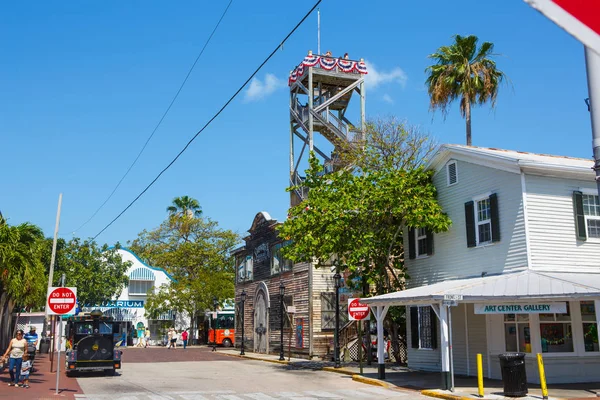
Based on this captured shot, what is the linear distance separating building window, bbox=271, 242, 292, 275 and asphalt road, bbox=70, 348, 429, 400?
10.1m

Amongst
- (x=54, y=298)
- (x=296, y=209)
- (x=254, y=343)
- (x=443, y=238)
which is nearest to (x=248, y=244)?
(x=254, y=343)

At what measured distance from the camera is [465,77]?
31.2 m

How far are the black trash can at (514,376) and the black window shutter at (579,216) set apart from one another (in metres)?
5.28

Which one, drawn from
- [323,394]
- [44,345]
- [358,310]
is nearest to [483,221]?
[358,310]

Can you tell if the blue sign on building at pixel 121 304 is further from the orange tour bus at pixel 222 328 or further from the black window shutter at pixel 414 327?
the black window shutter at pixel 414 327

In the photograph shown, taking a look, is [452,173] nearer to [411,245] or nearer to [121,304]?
[411,245]

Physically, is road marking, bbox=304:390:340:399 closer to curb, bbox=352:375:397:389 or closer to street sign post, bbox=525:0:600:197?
curb, bbox=352:375:397:389

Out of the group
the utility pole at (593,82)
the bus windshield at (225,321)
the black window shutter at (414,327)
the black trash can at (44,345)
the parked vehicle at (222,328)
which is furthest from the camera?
the bus windshield at (225,321)

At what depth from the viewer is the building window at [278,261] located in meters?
37.1

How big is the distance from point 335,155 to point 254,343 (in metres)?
13.8

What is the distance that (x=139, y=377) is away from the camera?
23.7 meters

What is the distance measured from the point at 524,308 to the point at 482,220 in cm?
465

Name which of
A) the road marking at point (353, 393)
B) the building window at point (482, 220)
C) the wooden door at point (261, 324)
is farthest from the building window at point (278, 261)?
the road marking at point (353, 393)

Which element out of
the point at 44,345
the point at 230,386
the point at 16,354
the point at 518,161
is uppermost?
the point at 518,161
